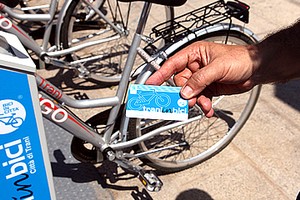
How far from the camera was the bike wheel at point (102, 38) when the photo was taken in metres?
3.34

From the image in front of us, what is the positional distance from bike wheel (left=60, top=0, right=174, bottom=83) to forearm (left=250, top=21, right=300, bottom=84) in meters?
1.69

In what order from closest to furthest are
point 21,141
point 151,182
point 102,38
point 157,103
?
point 157,103
point 21,141
point 151,182
point 102,38

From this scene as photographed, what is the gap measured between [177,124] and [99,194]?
68 centimetres

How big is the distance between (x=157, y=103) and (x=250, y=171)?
1.43 meters

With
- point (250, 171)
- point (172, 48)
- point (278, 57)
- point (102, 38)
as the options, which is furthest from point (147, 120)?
point (102, 38)

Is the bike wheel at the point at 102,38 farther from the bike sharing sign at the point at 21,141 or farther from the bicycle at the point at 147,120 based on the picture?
the bike sharing sign at the point at 21,141

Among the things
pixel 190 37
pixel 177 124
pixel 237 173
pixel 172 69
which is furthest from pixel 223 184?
pixel 172 69

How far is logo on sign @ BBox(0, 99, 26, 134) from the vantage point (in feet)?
5.44

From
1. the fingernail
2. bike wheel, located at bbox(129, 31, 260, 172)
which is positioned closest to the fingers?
the fingernail

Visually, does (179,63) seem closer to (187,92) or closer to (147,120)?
(187,92)

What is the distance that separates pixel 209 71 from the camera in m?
1.49

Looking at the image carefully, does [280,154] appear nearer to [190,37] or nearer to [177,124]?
[177,124]

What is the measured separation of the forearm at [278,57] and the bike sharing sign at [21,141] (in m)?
0.87

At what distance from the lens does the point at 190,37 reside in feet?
7.73
